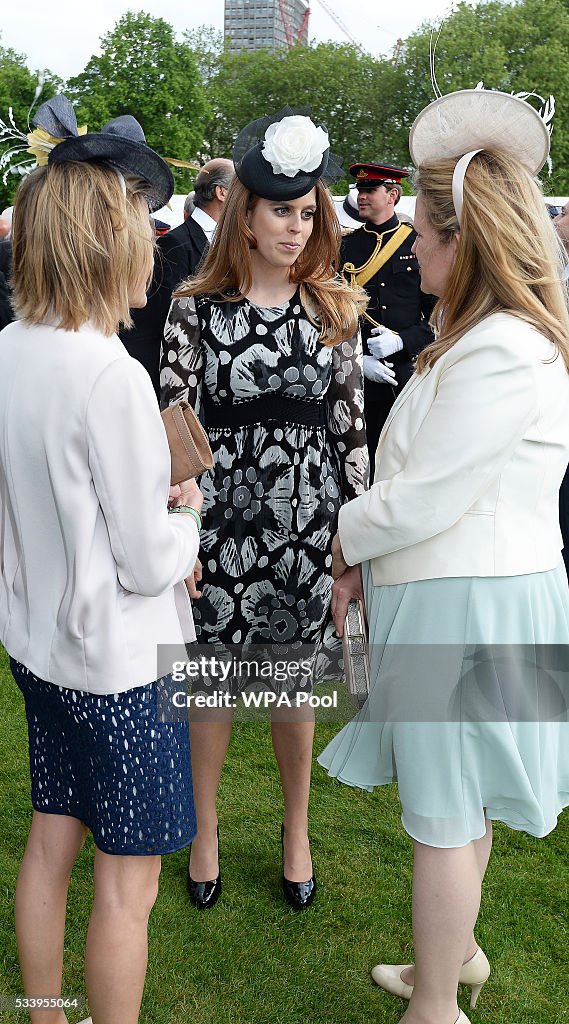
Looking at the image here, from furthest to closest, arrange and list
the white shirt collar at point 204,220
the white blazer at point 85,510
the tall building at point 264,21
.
Result: the tall building at point 264,21, the white shirt collar at point 204,220, the white blazer at point 85,510

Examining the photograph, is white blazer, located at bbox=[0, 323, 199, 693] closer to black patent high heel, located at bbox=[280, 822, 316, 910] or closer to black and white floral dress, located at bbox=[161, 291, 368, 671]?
black and white floral dress, located at bbox=[161, 291, 368, 671]

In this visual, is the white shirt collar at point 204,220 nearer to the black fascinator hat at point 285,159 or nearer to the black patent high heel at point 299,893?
the black fascinator hat at point 285,159

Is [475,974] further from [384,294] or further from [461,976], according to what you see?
[384,294]

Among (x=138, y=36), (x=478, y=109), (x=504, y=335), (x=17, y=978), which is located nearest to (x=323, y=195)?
(x=478, y=109)

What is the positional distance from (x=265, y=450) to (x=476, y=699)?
962 mm

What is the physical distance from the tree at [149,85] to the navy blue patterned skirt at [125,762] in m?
39.7

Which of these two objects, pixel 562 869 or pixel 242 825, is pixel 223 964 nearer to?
pixel 242 825

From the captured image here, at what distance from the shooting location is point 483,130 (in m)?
1.82

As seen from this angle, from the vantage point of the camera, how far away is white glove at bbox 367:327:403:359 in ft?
17.0

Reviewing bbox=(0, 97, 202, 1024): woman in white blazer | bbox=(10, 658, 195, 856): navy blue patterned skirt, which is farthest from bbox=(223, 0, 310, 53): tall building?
bbox=(10, 658, 195, 856): navy blue patterned skirt

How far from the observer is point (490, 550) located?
5.88ft

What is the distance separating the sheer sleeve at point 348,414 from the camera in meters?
2.61

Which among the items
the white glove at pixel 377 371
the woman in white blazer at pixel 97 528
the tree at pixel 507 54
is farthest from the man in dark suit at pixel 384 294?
the tree at pixel 507 54

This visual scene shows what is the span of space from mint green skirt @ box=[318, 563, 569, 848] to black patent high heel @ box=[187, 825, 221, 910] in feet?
3.31
